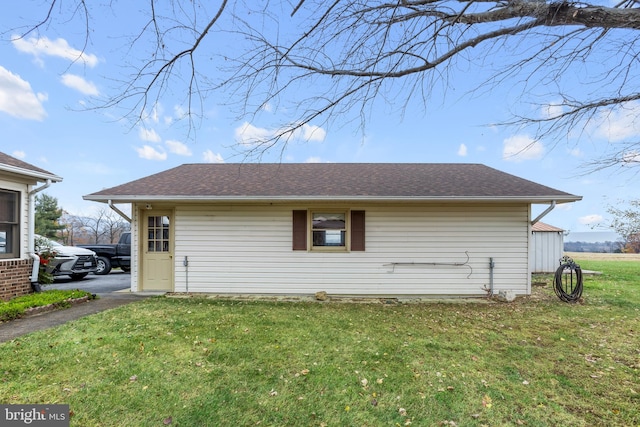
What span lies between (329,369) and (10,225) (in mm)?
7711

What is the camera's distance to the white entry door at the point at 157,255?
7707 mm

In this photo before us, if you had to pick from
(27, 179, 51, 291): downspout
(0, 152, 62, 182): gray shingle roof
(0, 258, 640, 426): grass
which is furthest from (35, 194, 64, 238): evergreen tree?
(0, 258, 640, 426): grass

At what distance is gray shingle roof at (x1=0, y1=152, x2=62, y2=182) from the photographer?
5.88 metres

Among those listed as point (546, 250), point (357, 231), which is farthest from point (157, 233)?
point (546, 250)

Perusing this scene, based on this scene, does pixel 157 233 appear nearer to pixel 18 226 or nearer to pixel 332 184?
pixel 18 226

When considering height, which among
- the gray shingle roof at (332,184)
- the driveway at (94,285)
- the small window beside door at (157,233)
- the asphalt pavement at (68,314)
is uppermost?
the gray shingle roof at (332,184)

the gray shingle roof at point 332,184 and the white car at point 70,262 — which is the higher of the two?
the gray shingle roof at point 332,184

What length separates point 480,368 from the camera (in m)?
3.49

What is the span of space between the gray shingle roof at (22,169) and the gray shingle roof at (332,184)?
947 mm

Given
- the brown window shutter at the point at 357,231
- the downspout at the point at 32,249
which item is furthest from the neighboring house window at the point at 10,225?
the brown window shutter at the point at 357,231

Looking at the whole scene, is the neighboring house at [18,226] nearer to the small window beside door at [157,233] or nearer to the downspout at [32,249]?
the downspout at [32,249]

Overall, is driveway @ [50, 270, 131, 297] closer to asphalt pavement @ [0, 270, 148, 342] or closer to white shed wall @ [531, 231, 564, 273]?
asphalt pavement @ [0, 270, 148, 342]

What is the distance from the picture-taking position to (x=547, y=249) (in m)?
11.5

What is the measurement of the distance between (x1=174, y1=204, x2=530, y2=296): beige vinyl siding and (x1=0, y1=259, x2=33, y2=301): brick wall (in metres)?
3.04
